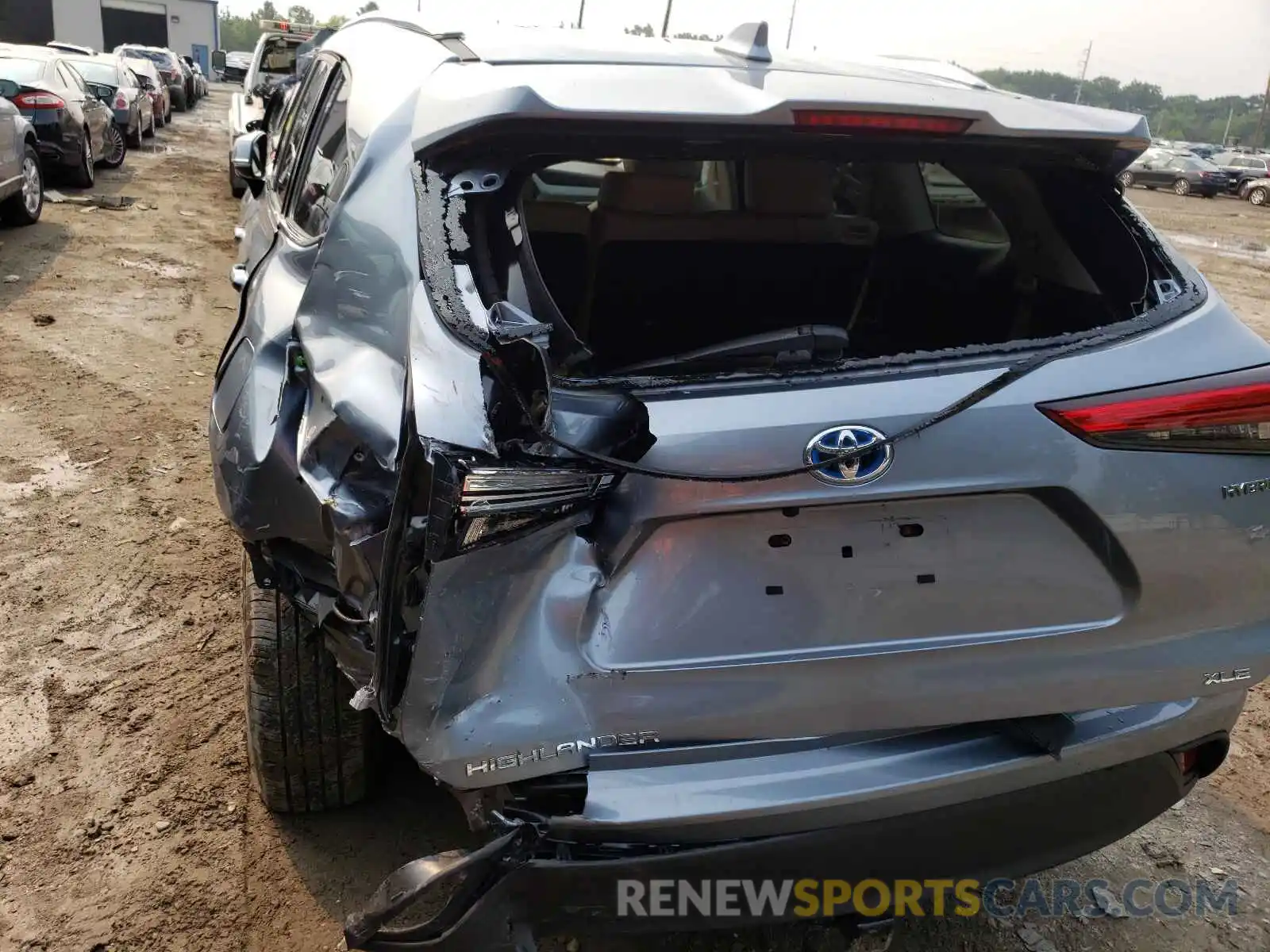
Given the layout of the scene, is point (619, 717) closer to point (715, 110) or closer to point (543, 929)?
point (543, 929)

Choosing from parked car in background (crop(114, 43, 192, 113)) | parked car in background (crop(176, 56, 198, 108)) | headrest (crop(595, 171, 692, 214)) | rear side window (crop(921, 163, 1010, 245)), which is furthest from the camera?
parked car in background (crop(176, 56, 198, 108))

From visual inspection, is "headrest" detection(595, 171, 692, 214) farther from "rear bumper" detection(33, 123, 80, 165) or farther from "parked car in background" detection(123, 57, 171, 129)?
"parked car in background" detection(123, 57, 171, 129)

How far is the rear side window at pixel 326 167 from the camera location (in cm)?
250

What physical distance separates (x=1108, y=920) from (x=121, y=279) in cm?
815

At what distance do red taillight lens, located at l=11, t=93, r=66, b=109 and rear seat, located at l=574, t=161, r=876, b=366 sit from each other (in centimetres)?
1031

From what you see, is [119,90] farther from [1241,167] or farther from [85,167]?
[1241,167]

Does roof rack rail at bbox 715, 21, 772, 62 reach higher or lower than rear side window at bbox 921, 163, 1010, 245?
higher

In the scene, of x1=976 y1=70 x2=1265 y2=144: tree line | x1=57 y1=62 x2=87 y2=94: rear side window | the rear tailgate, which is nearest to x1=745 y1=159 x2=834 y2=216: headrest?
the rear tailgate

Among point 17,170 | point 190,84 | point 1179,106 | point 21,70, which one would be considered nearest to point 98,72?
point 21,70

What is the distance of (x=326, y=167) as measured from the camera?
2.76 m

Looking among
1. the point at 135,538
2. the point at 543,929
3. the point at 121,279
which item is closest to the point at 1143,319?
the point at 543,929

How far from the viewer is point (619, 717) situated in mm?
1747

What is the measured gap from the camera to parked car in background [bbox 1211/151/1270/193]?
3159 centimetres

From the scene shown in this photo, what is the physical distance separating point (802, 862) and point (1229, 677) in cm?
96
